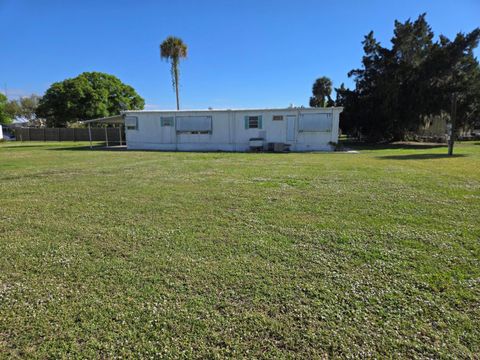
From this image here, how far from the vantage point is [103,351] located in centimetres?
180

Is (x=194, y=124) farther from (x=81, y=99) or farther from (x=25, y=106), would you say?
(x=25, y=106)

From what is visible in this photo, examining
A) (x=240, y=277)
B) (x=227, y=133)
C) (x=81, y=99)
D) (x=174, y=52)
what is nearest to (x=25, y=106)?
(x=81, y=99)

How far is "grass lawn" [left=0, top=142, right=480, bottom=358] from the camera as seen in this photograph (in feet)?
6.22

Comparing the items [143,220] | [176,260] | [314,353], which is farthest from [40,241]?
[314,353]

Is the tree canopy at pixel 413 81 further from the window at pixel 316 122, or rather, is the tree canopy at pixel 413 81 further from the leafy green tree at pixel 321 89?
the leafy green tree at pixel 321 89

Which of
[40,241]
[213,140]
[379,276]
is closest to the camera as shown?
[379,276]

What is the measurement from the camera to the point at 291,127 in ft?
56.7

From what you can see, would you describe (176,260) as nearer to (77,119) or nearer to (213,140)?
(213,140)

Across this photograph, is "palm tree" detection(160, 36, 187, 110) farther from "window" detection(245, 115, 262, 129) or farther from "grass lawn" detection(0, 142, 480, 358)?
"grass lawn" detection(0, 142, 480, 358)

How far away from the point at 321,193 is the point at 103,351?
5.00 m

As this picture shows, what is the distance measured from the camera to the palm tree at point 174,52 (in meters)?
28.8

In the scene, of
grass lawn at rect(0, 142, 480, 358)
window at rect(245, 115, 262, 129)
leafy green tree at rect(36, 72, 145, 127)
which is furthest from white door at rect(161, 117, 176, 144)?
leafy green tree at rect(36, 72, 145, 127)

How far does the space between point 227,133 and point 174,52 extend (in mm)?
16318

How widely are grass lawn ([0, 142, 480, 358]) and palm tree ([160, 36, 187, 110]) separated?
88.8ft
